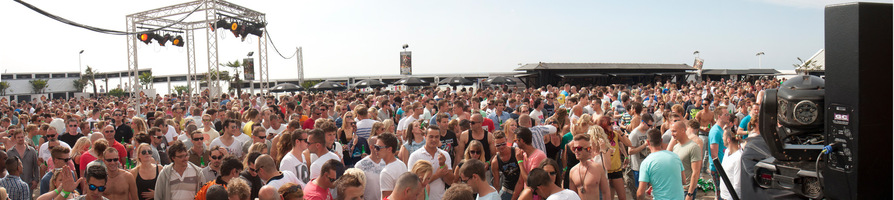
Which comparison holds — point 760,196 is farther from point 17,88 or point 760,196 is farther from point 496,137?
point 17,88

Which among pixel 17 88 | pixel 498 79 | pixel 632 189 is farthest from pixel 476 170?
pixel 17 88

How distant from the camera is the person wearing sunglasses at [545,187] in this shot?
4004mm

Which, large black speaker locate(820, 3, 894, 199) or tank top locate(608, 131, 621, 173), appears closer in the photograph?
large black speaker locate(820, 3, 894, 199)

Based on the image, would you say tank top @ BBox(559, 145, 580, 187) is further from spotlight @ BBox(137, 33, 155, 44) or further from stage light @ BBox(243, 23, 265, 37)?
spotlight @ BBox(137, 33, 155, 44)

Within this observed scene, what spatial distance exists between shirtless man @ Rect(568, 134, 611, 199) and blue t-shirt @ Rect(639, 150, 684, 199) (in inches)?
17.9

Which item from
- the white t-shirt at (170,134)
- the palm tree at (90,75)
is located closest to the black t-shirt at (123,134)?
the white t-shirt at (170,134)

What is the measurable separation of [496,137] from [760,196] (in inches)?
107

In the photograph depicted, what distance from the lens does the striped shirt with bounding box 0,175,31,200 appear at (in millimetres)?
5289

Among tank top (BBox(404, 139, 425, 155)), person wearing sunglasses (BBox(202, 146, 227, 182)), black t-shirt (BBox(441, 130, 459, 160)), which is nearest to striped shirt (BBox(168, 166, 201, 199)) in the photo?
person wearing sunglasses (BBox(202, 146, 227, 182))

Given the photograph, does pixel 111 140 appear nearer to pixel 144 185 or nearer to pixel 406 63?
pixel 144 185

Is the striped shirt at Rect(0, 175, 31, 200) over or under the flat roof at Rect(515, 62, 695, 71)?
under

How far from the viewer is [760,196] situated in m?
2.82

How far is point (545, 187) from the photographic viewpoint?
4.05 m

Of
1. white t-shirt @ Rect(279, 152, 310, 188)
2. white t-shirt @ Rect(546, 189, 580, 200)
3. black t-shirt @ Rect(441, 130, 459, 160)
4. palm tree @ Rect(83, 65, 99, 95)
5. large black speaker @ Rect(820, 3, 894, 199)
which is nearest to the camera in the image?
large black speaker @ Rect(820, 3, 894, 199)
